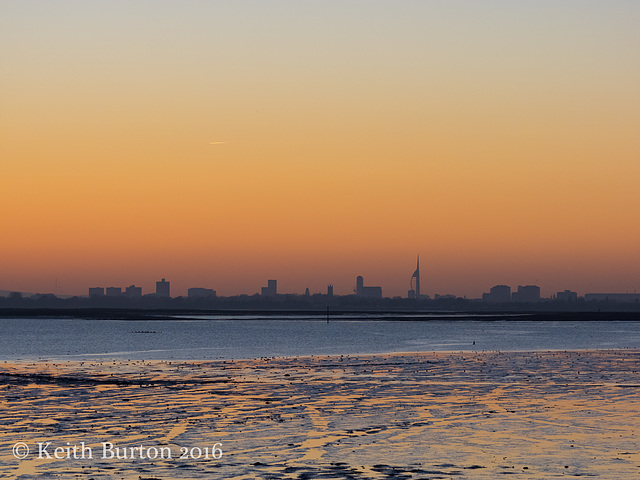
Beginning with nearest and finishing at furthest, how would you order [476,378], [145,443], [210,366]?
[145,443]
[476,378]
[210,366]

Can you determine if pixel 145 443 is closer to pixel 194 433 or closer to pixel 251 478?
pixel 194 433

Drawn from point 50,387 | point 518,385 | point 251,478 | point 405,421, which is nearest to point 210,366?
point 50,387

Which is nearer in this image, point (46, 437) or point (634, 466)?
point (634, 466)

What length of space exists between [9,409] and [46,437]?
8619 mm

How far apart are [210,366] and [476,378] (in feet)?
74.4

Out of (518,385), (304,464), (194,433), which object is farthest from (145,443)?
(518,385)

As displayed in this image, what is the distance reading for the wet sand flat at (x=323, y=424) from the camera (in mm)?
22891

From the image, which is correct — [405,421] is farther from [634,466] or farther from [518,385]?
[518,385]

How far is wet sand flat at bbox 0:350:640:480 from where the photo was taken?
901 inches

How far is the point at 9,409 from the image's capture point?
35.4 meters

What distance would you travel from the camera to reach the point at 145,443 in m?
26.7

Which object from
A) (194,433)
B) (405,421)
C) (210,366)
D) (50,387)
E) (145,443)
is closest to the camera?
(145,443)

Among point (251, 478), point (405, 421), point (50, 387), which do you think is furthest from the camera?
point (50, 387)

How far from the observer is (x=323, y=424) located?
103ft
